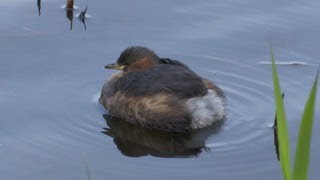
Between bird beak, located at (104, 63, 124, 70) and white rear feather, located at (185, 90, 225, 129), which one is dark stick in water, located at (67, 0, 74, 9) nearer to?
bird beak, located at (104, 63, 124, 70)

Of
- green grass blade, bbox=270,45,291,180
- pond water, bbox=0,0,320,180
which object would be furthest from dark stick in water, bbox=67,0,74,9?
green grass blade, bbox=270,45,291,180

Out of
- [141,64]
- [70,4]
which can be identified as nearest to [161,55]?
[141,64]

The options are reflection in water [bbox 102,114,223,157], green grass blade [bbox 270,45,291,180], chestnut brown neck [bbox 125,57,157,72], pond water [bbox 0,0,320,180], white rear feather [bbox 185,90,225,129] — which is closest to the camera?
green grass blade [bbox 270,45,291,180]

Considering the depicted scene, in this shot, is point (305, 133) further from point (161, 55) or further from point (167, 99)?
point (161, 55)

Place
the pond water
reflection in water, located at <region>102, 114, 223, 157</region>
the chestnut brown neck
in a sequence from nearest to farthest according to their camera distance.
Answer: the pond water < reflection in water, located at <region>102, 114, 223, 157</region> < the chestnut brown neck

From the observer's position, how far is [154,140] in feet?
20.3

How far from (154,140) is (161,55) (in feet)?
4.39

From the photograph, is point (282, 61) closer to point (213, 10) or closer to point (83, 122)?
point (213, 10)

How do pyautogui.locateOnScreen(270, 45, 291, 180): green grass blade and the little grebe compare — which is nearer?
pyautogui.locateOnScreen(270, 45, 291, 180): green grass blade

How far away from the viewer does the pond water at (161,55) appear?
561 cm

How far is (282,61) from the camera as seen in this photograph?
23.8 ft

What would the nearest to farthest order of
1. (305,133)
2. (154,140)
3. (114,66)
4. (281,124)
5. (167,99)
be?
(305,133) < (281,124) < (154,140) < (167,99) < (114,66)

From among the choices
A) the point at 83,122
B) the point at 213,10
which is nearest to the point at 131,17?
the point at 213,10

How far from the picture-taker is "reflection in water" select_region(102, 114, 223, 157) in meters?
5.93
